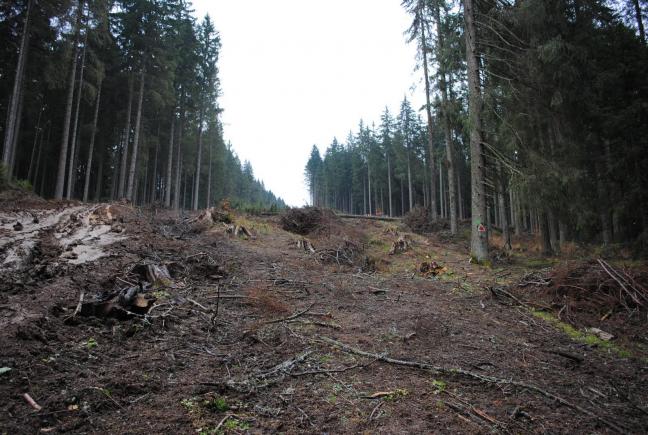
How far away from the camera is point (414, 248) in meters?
12.7

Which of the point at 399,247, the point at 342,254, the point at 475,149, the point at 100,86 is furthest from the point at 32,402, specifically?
the point at 100,86

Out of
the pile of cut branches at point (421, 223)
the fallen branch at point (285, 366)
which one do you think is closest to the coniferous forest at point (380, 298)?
the fallen branch at point (285, 366)

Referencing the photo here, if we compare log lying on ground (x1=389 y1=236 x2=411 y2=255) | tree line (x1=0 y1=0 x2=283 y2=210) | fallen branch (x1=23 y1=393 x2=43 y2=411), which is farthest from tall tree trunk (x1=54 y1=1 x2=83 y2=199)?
fallen branch (x1=23 y1=393 x2=43 y2=411)

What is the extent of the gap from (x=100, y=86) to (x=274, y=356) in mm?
27780

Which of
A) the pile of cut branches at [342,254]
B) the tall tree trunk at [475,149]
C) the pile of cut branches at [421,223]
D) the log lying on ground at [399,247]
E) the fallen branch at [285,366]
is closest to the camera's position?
the fallen branch at [285,366]

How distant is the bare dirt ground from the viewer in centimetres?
250

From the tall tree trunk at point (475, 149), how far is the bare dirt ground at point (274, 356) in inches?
150

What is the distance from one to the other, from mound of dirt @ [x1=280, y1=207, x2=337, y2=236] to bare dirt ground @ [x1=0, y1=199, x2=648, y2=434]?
25.0 feet

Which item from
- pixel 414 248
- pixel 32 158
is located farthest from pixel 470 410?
pixel 32 158

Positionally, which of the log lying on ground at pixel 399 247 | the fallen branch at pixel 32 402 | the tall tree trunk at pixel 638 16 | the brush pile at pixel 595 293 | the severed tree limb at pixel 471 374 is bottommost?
the severed tree limb at pixel 471 374

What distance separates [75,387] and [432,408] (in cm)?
292

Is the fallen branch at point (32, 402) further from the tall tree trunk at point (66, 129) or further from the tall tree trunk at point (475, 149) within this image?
the tall tree trunk at point (66, 129)

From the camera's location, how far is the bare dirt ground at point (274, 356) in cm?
250

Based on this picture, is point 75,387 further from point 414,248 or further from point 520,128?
point 520,128
